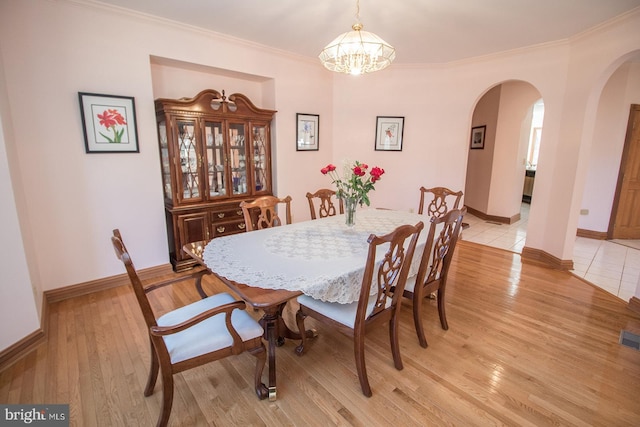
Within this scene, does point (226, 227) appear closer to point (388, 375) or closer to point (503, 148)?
point (388, 375)

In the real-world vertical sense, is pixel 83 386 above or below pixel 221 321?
below

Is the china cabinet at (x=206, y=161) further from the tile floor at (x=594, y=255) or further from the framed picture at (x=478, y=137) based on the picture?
the framed picture at (x=478, y=137)

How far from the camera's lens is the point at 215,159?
11.4ft

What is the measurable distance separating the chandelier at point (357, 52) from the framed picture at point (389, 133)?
225 centimetres

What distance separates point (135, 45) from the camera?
2.86 meters

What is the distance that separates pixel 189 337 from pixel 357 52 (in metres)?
2.10

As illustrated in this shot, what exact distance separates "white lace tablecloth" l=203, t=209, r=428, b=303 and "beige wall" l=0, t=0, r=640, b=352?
4.95 ft

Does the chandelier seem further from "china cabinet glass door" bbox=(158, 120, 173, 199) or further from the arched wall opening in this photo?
the arched wall opening

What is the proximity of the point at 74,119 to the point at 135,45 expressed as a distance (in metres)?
0.89

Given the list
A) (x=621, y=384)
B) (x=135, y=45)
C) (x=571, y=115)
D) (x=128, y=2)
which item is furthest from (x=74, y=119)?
(x=571, y=115)

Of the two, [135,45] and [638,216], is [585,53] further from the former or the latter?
[135,45]

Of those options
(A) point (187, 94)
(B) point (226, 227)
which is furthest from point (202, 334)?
(A) point (187, 94)

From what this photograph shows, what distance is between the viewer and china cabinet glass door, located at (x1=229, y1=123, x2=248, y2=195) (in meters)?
3.58

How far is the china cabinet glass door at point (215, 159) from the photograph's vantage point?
3396 millimetres
